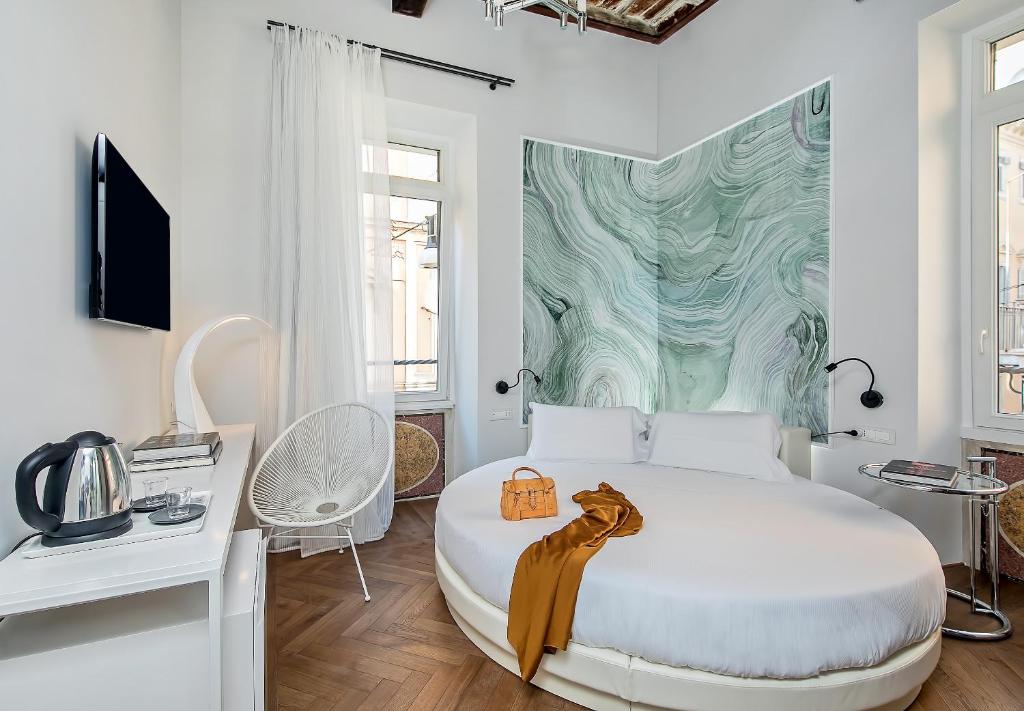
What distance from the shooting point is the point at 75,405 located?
4.99 ft

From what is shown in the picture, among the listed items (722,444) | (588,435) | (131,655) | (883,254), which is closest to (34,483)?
(131,655)

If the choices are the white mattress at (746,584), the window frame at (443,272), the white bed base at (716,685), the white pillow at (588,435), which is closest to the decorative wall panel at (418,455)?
the window frame at (443,272)

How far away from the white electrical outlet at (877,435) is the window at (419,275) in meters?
2.67

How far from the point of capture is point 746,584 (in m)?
1.59

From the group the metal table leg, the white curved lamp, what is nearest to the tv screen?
the white curved lamp

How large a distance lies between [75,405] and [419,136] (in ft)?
10.0

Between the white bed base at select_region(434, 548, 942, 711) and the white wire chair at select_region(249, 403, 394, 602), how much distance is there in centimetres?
120

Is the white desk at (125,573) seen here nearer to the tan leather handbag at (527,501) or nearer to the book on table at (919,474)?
the tan leather handbag at (527,501)

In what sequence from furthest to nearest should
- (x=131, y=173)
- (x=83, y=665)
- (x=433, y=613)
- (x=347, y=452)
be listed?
(x=347, y=452) < (x=433, y=613) < (x=131, y=173) < (x=83, y=665)

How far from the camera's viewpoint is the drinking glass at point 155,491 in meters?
1.50

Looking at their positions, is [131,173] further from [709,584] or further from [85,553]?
[709,584]

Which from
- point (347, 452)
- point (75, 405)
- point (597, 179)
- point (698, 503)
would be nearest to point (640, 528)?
point (698, 503)

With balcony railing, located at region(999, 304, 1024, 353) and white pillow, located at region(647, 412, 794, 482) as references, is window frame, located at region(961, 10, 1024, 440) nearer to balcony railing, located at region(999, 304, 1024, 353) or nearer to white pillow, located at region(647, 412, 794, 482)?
balcony railing, located at region(999, 304, 1024, 353)

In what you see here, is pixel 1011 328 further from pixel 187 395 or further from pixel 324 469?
pixel 187 395
